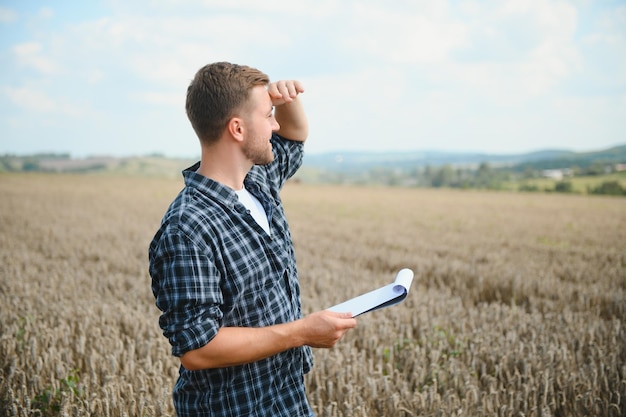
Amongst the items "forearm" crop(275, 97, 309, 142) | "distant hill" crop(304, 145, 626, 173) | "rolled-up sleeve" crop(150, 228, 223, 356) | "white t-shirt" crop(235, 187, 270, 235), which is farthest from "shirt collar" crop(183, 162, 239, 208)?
"distant hill" crop(304, 145, 626, 173)

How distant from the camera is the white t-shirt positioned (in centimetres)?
223

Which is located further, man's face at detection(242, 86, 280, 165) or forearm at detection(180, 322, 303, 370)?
man's face at detection(242, 86, 280, 165)

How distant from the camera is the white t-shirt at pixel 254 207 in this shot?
2.23 meters

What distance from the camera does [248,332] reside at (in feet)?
6.45

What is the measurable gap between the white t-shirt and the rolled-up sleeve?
39 centimetres

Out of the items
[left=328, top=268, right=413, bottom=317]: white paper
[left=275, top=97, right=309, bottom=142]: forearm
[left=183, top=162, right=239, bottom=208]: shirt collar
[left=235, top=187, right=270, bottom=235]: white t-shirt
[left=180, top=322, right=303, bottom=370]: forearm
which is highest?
[left=275, top=97, right=309, bottom=142]: forearm

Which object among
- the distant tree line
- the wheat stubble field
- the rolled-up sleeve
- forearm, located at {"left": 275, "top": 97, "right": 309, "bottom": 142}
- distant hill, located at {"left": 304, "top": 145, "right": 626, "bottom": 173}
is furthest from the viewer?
distant hill, located at {"left": 304, "top": 145, "right": 626, "bottom": 173}

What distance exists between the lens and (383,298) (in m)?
2.01

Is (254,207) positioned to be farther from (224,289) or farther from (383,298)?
(383,298)

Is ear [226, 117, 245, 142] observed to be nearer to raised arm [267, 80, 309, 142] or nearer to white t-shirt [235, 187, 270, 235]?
white t-shirt [235, 187, 270, 235]

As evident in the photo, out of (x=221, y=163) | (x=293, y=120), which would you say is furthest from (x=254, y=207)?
(x=293, y=120)

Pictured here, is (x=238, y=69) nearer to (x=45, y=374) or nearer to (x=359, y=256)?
(x=45, y=374)

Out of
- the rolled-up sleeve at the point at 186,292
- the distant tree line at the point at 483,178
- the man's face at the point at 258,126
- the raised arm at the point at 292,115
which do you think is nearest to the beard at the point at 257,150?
the man's face at the point at 258,126

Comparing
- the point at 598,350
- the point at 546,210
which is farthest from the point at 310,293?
the point at 546,210
